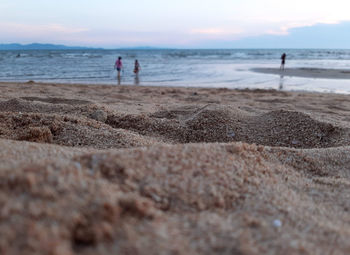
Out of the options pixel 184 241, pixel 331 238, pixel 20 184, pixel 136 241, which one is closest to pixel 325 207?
pixel 331 238

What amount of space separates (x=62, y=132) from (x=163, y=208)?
185 cm

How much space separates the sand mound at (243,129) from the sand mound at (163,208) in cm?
164

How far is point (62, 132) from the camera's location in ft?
Answer: 8.67

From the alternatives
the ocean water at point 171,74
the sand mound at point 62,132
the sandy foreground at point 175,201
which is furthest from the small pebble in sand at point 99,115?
the ocean water at point 171,74

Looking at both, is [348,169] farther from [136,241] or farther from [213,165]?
[136,241]

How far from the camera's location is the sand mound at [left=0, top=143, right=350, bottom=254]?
87cm

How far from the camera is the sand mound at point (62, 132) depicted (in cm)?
245

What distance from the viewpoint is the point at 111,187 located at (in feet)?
3.62

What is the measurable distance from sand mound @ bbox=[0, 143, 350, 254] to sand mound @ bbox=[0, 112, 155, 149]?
116cm

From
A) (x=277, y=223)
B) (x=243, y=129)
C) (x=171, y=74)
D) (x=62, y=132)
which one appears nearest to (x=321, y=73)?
(x=171, y=74)

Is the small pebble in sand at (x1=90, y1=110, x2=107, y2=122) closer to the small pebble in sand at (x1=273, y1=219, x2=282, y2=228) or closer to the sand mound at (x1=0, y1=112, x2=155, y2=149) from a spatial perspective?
the sand mound at (x1=0, y1=112, x2=155, y2=149)

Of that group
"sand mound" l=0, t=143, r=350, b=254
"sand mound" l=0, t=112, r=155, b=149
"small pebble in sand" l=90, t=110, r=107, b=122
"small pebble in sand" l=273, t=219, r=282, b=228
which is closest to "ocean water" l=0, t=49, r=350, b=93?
"small pebble in sand" l=90, t=110, r=107, b=122

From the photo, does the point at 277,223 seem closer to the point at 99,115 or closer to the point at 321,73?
the point at 99,115

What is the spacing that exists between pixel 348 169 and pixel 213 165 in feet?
4.03
